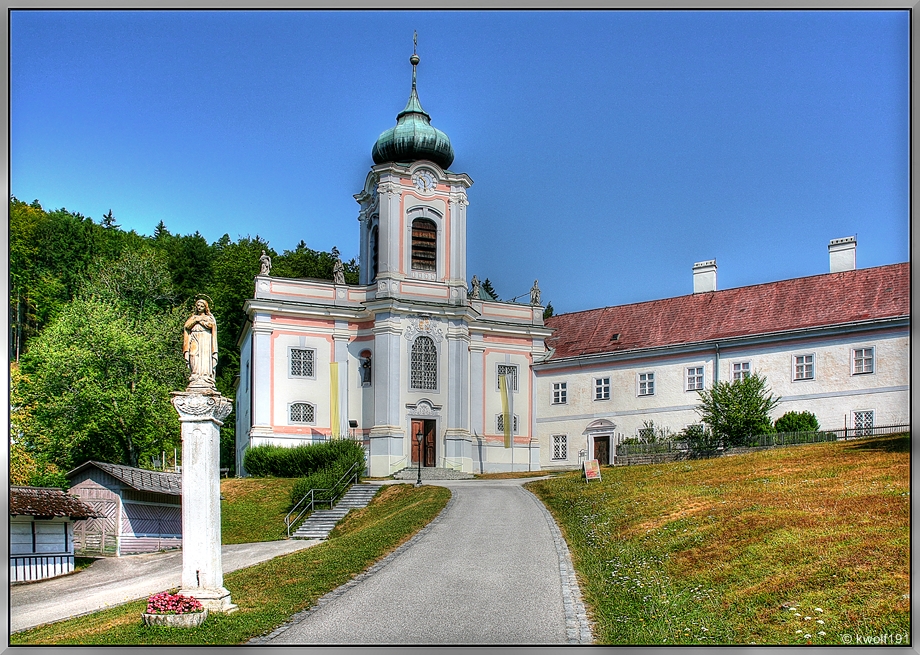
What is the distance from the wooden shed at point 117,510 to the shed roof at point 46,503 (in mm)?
1661

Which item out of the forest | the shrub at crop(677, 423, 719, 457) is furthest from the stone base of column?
the shrub at crop(677, 423, 719, 457)

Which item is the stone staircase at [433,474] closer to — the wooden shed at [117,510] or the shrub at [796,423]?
the shrub at [796,423]

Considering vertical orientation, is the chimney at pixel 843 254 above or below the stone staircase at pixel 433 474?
above

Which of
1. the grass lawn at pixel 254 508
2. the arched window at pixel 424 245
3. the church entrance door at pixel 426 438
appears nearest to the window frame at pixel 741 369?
the church entrance door at pixel 426 438

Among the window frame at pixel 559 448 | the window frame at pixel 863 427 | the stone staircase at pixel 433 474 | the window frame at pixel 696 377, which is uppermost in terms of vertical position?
the window frame at pixel 696 377

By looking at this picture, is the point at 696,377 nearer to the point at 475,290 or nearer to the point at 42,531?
the point at 475,290

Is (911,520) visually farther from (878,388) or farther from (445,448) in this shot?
(445,448)

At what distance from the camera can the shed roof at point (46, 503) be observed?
21.9 m

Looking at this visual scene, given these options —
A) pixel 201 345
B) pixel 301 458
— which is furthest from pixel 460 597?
pixel 301 458

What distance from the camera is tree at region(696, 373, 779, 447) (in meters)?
32.2

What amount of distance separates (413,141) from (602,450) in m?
13.6

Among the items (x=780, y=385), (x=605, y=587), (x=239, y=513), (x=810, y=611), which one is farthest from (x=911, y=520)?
(x=780, y=385)

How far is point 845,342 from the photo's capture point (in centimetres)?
3447

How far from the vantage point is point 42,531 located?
73.7 ft
